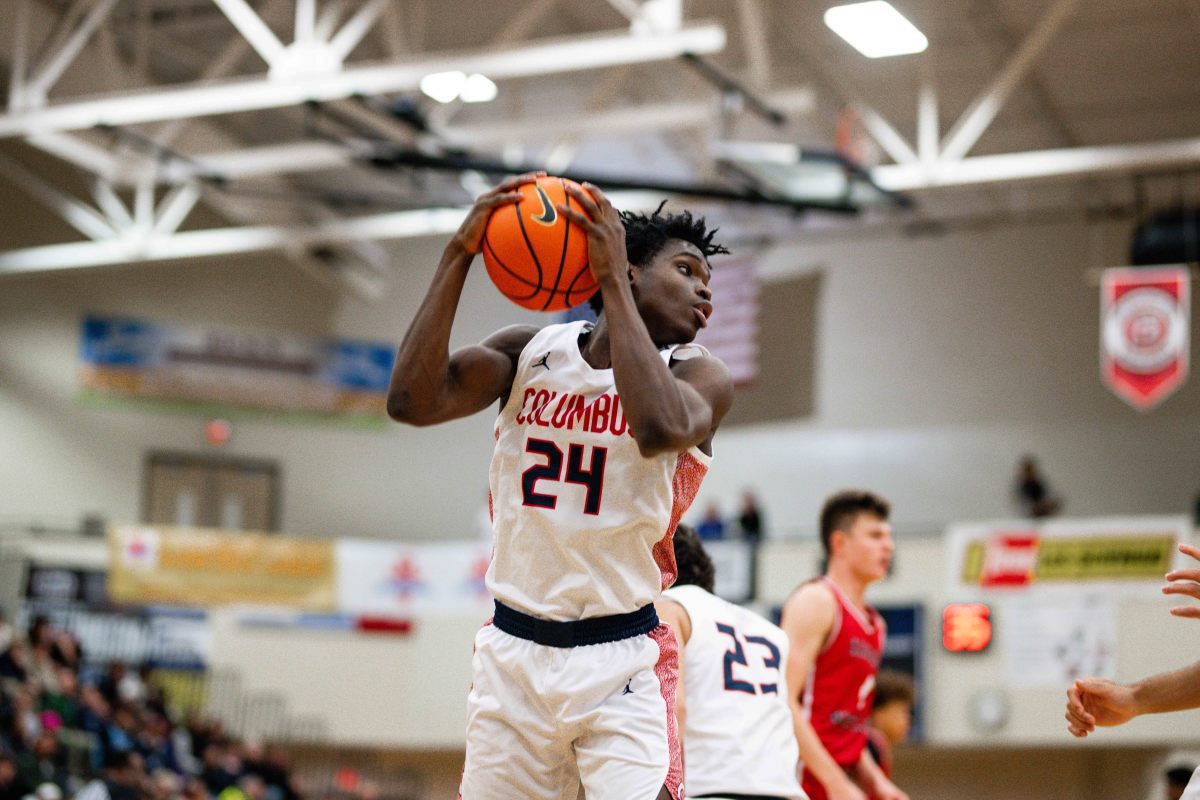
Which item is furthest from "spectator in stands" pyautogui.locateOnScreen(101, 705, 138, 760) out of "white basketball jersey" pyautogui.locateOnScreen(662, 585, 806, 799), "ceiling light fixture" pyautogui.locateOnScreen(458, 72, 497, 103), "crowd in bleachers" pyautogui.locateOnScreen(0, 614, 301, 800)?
"white basketball jersey" pyautogui.locateOnScreen(662, 585, 806, 799)

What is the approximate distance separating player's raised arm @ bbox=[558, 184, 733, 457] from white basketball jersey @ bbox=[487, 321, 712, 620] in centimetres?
12

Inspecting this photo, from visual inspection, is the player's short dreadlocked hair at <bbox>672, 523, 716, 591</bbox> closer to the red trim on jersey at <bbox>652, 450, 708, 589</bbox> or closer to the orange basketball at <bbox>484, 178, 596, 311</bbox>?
the red trim on jersey at <bbox>652, 450, 708, 589</bbox>

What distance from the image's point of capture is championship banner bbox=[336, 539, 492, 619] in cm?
2183

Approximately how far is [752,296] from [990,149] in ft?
→ 14.5

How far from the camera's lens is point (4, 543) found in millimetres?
20484

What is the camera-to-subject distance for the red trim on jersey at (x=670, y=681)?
3.69 meters

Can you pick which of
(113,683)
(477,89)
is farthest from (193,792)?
(477,89)

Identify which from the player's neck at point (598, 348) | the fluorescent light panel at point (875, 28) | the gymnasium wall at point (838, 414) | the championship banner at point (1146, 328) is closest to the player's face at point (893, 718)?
the player's neck at point (598, 348)

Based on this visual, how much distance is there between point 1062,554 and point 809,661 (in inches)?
462

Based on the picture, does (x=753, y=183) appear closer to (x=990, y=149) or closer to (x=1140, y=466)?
(x=990, y=149)

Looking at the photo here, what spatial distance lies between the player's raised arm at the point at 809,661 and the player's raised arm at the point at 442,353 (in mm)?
2734

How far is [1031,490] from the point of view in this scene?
19.4 meters

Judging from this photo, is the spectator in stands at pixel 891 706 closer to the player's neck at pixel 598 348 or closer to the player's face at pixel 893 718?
the player's face at pixel 893 718

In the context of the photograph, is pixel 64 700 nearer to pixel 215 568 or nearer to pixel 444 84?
pixel 215 568
